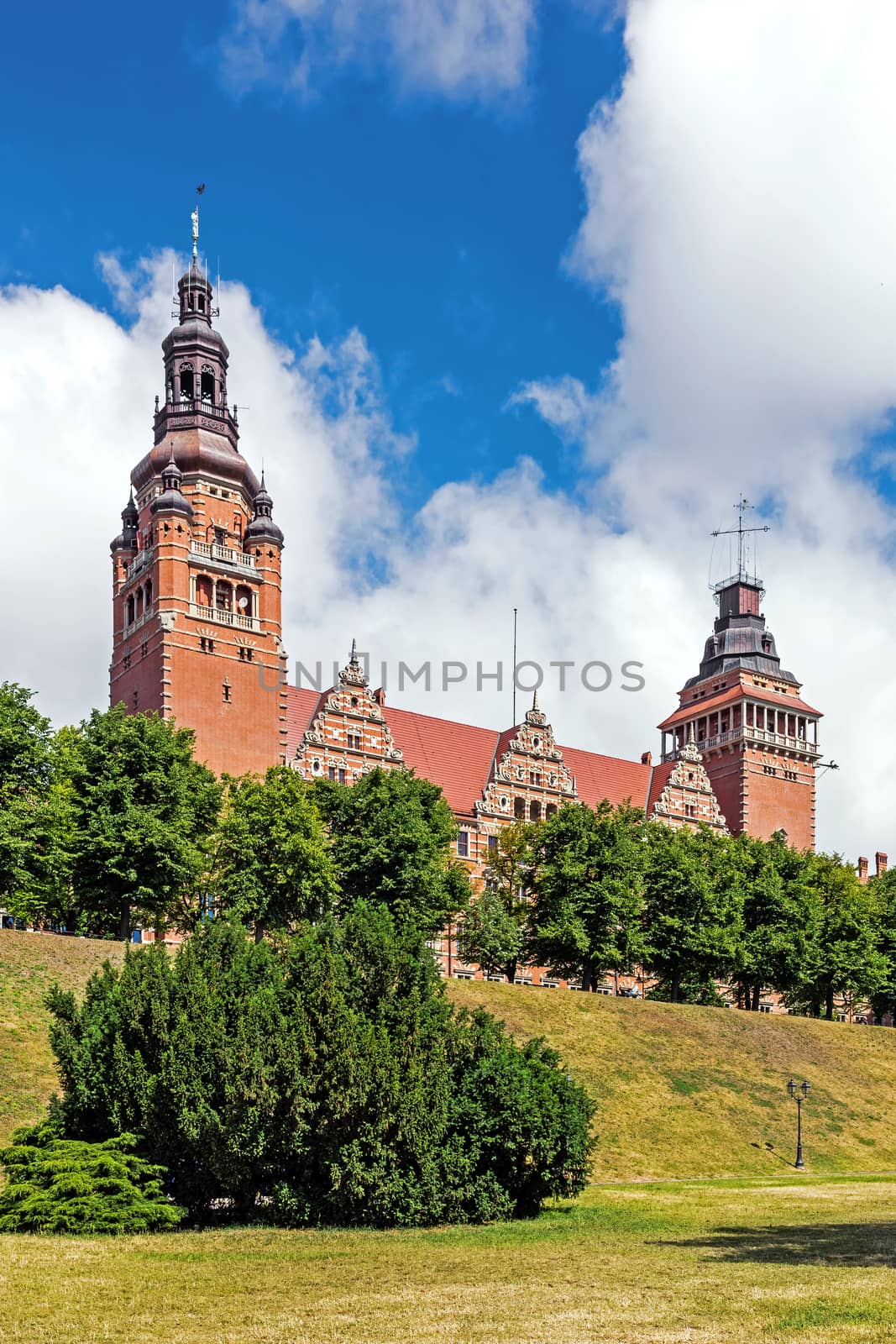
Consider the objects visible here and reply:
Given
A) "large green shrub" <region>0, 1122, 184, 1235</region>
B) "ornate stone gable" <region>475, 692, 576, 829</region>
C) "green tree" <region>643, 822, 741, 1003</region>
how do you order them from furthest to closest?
"ornate stone gable" <region>475, 692, 576, 829</region>, "green tree" <region>643, 822, 741, 1003</region>, "large green shrub" <region>0, 1122, 184, 1235</region>

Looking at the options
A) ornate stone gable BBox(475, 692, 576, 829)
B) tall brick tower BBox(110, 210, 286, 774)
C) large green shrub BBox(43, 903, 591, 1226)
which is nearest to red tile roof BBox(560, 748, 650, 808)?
ornate stone gable BBox(475, 692, 576, 829)

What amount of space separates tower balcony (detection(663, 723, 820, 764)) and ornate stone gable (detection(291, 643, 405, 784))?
2616 cm

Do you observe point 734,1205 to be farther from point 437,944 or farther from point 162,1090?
point 437,944

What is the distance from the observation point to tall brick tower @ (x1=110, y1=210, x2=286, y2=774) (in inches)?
2672

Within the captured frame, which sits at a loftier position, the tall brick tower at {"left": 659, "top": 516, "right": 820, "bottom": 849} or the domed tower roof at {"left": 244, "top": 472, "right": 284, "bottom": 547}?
the domed tower roof at {"left": 244, "top": 472, "right": 284, "bottom": 547}

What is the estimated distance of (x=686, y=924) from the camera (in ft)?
210

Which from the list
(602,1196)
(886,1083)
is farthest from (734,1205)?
(886,1083)

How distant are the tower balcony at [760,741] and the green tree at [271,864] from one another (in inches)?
1653

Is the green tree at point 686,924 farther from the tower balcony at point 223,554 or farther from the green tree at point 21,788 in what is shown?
the green tree at point 21,788

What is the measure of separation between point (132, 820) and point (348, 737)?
2379cm

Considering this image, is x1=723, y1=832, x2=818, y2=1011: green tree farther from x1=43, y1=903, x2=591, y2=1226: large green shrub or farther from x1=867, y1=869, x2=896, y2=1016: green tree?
x1=43, y1=903, x2=591, y2=1226: large green shrub

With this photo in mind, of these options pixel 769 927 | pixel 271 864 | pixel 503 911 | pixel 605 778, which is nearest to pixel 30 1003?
pixel 271 864

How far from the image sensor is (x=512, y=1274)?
19.8 m

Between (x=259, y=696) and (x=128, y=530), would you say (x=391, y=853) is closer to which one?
(x=259, y=696)
